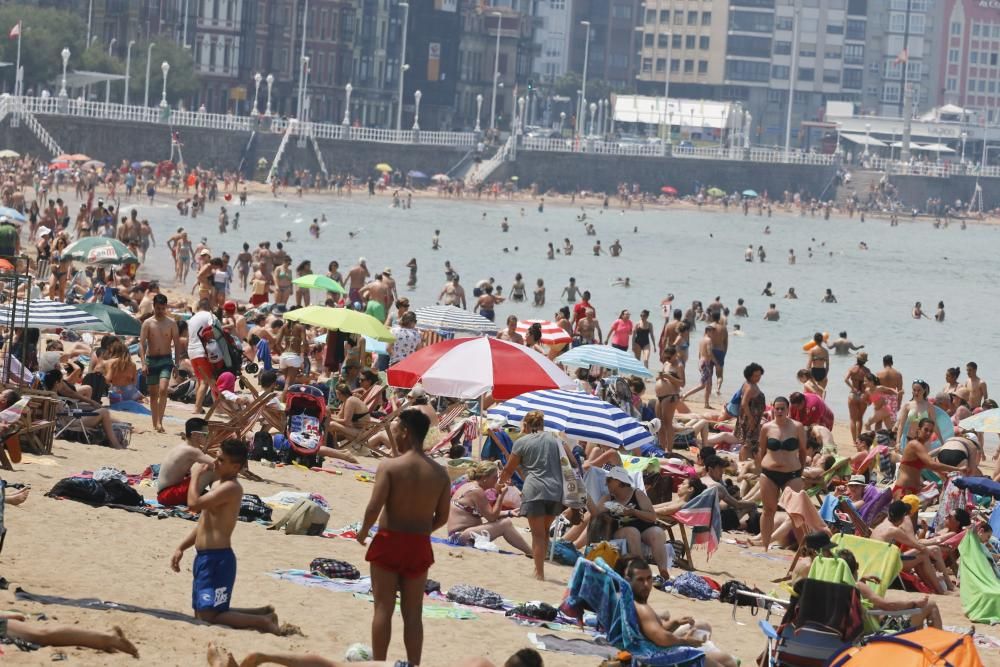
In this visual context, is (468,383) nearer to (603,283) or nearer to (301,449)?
(301,449)

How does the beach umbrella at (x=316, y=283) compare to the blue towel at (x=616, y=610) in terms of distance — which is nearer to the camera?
the blue towel at (x=616, y=610)

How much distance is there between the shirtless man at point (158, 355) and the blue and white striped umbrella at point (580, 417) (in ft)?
10.5

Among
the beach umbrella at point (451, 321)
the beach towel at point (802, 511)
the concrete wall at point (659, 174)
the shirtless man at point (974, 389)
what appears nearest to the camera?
the beach towel at point (802, 511)

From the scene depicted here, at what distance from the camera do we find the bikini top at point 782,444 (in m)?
11.6

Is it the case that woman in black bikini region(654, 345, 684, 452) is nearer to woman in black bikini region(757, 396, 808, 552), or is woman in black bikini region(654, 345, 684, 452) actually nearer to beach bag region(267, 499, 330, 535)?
woman in black bikini region(757, 396, 808, 552)

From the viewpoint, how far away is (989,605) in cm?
1000

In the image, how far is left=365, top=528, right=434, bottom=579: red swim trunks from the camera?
22.6ft

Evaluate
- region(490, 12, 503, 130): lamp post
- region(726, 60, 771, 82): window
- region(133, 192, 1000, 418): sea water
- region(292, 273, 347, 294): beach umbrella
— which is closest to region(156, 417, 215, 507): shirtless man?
region(292, 273, 347, 294): beach umbrella

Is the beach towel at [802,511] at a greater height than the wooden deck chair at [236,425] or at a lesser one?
lesser

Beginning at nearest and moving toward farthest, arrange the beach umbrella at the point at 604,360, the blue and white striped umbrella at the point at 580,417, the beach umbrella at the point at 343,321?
the blue and white striped umbrella at the point at 580,417 → the beach umbrella at the point at 604,360 → the beach umbrella at the point at 343,321

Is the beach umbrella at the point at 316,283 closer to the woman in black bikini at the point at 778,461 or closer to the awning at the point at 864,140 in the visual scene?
the woman in black bikini at the point at 778,461

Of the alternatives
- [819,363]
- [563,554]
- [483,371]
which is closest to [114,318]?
[483,371]

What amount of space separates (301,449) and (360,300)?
13241 mm

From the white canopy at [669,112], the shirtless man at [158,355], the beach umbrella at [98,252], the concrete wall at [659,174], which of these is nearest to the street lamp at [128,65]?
the concrete wall at [659,174]
